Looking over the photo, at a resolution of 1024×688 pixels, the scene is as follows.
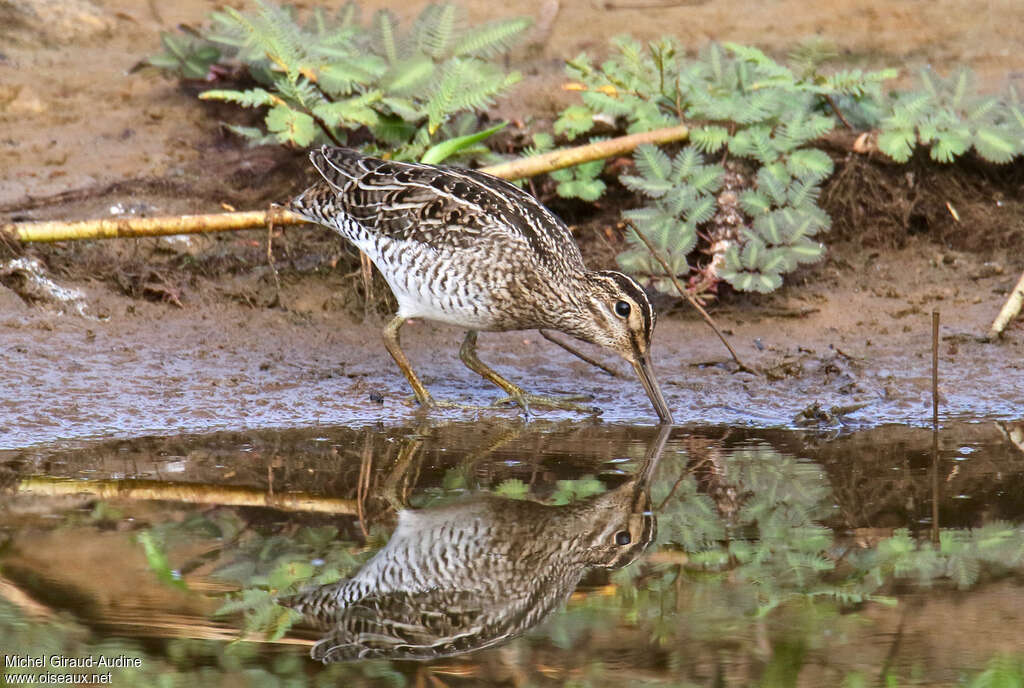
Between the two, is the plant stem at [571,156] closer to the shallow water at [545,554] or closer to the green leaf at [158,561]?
the shallow water at [545,554]

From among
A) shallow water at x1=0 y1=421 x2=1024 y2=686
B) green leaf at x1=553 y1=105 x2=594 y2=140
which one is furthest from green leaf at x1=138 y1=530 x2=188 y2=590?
green leaf at x1=553 y1=105 x2=594 y2=140

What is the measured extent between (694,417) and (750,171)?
6.33 feet

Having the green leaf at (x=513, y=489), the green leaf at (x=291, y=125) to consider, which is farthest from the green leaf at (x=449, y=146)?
the green leaf at (x=513, y=489)

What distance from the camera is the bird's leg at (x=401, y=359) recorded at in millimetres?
6809

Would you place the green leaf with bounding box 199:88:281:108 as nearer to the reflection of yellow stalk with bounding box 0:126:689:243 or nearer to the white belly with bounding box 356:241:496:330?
the reflection of yellow stalk with bounding box 0:126:689:243

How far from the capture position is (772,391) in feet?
22.8

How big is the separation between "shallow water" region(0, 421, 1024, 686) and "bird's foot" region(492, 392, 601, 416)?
310mm

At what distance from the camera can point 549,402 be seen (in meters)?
6.81

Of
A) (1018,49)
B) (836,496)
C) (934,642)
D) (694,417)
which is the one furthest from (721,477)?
(1018,49)

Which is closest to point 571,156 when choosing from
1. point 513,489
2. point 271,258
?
point 271,258

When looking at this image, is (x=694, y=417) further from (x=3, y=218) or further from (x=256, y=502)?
(x=3, y=218)

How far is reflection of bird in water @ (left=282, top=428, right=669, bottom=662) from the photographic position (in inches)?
165

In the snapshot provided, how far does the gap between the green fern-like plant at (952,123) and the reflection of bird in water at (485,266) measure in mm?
2232

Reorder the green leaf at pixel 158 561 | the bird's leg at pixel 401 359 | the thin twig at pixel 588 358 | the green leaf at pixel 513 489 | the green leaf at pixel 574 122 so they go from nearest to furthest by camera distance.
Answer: the green leaf at pixel 158 561 < the green leaf at pixel 513 489 < the bird's leg at pixel 401 359 < the thin twig at pixel 588 358 < the green leaf at pixel 574 122
